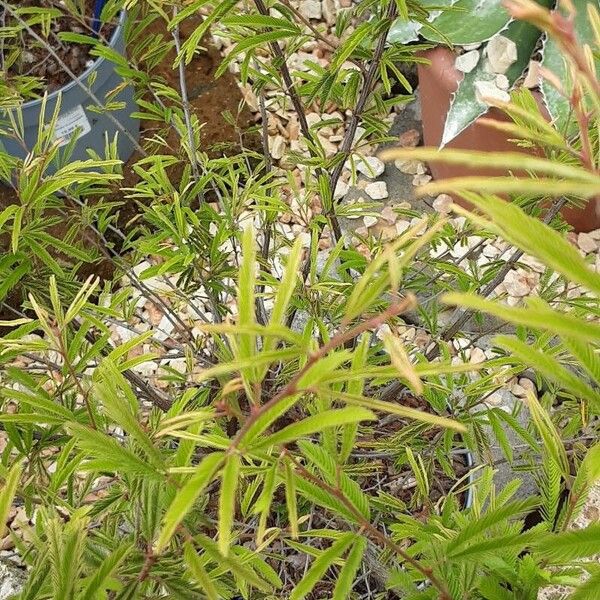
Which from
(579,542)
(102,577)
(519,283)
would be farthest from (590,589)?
(519,283)

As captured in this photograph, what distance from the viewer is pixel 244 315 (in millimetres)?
302

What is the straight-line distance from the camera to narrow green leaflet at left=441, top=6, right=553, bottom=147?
1.17m

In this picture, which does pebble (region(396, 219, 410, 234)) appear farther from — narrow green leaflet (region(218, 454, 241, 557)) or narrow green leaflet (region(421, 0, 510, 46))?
narrow green leaflet (region(218, 454, 241, 557))

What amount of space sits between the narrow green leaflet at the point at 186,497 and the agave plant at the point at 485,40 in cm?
96

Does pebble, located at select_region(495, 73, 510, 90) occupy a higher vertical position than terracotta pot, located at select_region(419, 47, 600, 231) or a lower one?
higher

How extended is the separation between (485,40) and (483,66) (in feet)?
0.15

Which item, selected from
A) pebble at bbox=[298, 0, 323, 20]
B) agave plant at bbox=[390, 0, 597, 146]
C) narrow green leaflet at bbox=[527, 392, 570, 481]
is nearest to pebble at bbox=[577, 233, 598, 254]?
agave plant at bbox=[390, 0, 597, 146]

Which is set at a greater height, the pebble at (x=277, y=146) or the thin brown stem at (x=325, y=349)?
the thin brown stem at (x=325, y=349)

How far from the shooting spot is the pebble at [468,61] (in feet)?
3.98

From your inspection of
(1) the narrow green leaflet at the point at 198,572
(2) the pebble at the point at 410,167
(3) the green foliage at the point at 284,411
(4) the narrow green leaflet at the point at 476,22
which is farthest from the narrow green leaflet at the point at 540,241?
(2) the pebble at the point at 410,167

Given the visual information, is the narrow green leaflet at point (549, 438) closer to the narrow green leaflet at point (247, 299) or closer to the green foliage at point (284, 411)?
the green foliage at point (284, 411)

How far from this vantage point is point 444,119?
129 cm

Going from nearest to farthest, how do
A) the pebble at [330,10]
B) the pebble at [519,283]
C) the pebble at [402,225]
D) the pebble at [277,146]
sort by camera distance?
the pebble at [519,283], the pebble at [402,225], the pebble at [277,146], the pebble at [330,10]

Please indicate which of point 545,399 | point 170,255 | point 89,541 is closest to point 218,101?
point 170,255
